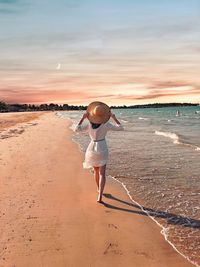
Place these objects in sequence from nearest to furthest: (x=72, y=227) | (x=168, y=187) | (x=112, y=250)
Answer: (x=112, y=250)
(x=72, y=227)
(x=168, y=187)

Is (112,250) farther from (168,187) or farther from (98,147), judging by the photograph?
(168,187)

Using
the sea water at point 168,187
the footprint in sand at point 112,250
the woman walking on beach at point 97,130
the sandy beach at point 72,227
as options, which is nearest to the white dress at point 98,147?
the woman walking on beach at point 97,130

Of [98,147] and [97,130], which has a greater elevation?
[97,130]

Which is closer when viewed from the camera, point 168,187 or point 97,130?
point 97,130

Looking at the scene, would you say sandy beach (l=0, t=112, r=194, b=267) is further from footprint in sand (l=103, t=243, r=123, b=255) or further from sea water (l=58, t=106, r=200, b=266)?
sea water (l=58, t=106, r=200, b=266)

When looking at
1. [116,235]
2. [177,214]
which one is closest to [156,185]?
[177,214]

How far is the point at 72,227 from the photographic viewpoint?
6277mm

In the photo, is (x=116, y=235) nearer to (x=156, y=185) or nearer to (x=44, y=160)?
(x=156, y=185)

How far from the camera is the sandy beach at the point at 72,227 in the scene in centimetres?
513

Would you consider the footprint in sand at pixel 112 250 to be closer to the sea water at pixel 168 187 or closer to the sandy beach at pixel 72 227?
the sandy beach at pixel 72 227

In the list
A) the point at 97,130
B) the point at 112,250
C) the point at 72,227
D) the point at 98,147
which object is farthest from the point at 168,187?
the point at 112,250

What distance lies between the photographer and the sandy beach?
5.13 m

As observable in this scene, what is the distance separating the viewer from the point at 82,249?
213 inches

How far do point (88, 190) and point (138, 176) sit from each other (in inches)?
82.2
